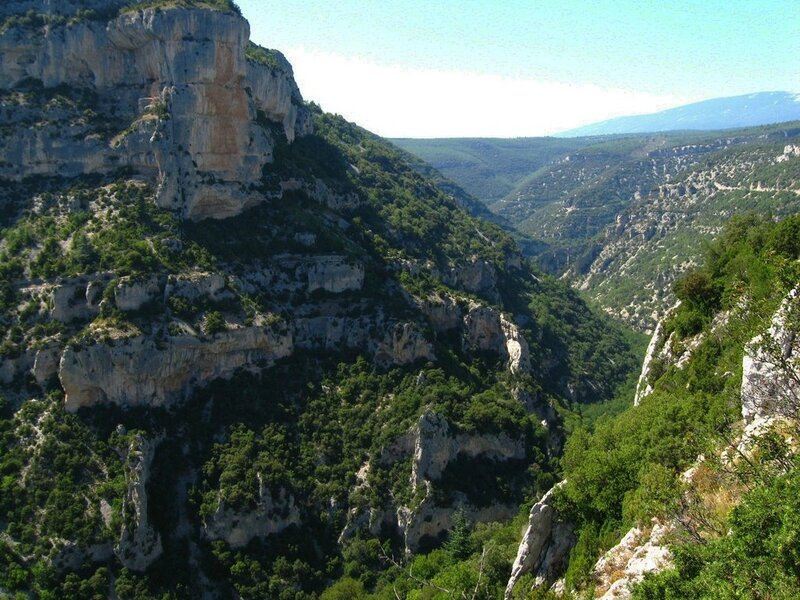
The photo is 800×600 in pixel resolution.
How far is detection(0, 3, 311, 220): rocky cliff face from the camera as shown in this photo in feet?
198

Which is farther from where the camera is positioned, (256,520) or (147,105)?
(147,105)

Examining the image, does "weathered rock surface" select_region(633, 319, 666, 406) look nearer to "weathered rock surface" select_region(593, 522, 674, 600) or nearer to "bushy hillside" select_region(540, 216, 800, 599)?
"bushy hillside" select_region(540, 216, 800, 599)

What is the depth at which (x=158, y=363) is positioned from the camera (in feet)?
169

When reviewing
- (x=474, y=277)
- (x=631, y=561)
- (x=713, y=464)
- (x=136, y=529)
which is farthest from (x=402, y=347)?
(x=713, y=464)

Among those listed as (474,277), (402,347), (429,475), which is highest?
(474,277)

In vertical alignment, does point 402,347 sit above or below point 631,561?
below

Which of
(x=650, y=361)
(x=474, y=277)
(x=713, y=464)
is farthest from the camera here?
(x=474, y=277)

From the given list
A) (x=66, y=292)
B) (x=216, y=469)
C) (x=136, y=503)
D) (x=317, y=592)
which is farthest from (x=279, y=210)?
(x=317, y=592)

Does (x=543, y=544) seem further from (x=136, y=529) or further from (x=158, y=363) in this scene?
(x=158, y=363)

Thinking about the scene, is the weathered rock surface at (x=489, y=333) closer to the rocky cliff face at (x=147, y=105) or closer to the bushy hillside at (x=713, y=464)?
the rocky cliff face at (x=147, y=105)

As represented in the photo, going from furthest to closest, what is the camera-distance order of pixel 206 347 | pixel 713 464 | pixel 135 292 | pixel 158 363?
pixel 206 347 → pixel 135 292 → pixel 158 363 → pixel 713 464

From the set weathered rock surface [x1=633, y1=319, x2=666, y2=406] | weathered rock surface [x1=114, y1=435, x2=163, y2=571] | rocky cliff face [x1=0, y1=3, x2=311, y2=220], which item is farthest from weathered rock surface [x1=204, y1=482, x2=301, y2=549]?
rocky cliff face [x1=0, y1=3, x2=311, y2=220]

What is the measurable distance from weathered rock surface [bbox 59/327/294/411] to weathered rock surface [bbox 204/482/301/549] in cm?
1199

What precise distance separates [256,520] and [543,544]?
27.1 metres
